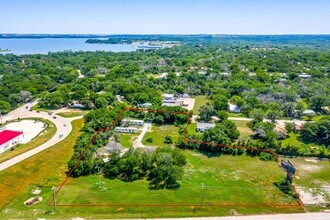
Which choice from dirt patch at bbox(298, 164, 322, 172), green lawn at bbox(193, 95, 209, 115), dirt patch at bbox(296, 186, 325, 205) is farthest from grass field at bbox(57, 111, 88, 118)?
dirt patch at bbox(296, 186, 325, 205)

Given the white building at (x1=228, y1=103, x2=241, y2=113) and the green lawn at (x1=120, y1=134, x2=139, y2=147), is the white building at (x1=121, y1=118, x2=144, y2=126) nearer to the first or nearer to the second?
the green lawn at (x1=120, y1=134, x2=139, y2=147)

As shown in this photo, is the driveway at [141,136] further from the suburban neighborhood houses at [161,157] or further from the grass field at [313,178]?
the grass field at [313,178]

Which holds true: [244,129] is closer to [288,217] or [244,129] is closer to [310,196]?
[310,196]

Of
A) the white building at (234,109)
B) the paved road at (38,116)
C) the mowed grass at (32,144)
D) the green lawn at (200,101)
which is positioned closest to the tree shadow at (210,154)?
the white building at (234,109)

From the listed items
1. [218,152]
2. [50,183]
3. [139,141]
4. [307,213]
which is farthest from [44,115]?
[307,213]

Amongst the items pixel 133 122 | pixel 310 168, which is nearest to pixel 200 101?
pixel 133 122
